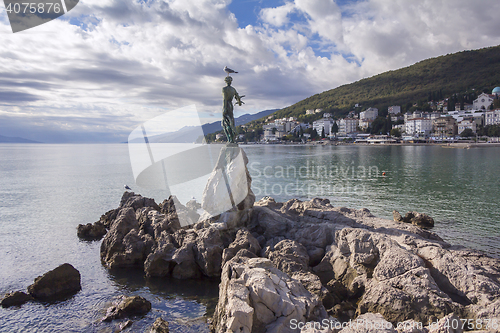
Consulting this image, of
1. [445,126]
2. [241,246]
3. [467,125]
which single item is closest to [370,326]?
[241,246]

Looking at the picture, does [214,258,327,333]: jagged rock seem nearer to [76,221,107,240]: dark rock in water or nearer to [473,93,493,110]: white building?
[76,221,107,240]: dark rock in water

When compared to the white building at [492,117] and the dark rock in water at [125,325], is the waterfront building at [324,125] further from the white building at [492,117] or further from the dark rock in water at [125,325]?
the dark rock in water at [125,325]

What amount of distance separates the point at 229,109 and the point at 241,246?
6142 millimetres

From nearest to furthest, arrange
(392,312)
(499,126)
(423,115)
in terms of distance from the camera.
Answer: (392,312) < (499,126) < (423,115)

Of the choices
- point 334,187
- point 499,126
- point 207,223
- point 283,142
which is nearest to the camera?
point 207,223

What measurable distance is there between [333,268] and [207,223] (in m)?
5.19

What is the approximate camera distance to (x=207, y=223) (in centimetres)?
1183

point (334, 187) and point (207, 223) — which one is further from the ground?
point (207, 223)

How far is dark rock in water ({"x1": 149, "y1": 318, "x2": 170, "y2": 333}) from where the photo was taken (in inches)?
294

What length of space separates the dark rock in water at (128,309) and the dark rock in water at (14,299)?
3214mm

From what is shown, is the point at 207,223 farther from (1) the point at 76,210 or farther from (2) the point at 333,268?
(1) the point at 76,210

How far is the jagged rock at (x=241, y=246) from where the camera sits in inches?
390

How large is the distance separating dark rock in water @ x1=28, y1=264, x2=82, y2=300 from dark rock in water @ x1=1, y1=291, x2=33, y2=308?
0.76ft

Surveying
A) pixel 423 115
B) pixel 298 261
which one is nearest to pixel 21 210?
Answer: pixel 298 261
